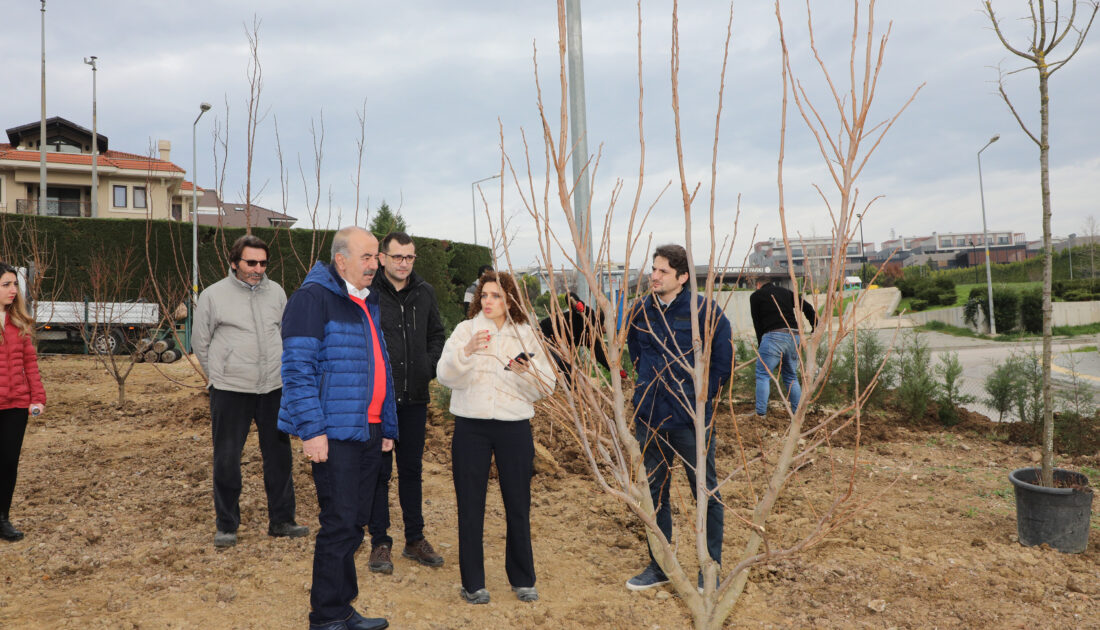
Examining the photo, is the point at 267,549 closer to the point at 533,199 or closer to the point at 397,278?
the point at 397,278

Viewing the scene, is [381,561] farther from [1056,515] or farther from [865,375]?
[865,375]

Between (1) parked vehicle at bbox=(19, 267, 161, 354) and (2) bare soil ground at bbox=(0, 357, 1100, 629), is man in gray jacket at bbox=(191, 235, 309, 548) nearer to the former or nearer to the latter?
(2) bare soil ground at bbox=(0, 357, 1100, 629)

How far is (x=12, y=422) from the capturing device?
13.2 ft

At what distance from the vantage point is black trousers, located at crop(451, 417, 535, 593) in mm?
3127

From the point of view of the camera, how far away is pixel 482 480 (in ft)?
10.4

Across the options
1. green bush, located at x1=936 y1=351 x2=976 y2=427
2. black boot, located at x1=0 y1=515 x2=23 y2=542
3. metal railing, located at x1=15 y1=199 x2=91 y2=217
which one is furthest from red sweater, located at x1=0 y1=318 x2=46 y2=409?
metal railing, located at x1=15 y1=199 x2=91 y2=217

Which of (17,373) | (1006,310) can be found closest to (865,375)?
(17,373)

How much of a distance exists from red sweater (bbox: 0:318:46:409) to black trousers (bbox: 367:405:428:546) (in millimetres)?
2158

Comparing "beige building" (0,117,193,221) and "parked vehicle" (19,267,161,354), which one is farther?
"beige building" (0,117,193,221)

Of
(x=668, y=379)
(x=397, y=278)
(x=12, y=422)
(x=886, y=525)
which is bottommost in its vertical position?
(x=886, y=525)

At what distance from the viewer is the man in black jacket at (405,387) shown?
3.57m

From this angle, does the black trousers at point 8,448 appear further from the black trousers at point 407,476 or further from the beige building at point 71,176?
the beige building at point 71,176

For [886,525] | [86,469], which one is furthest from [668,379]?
[86,469]

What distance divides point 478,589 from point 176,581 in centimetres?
155
